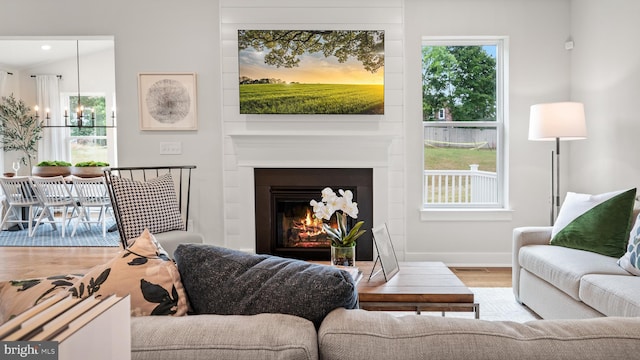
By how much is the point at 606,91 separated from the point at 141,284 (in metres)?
4.03

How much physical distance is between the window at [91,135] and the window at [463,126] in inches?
249

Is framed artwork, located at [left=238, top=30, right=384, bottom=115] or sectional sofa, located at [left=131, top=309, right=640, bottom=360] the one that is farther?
framed artwork, located at [left=238, top=30, right=384, bottom=115]

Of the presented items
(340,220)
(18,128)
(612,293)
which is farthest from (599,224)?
(18,128)

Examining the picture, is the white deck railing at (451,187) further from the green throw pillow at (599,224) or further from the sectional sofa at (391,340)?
the sectional sofa at (391,340)

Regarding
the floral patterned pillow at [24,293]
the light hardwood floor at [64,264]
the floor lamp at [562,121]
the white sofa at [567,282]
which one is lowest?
the light hardwood floor at [64,264]

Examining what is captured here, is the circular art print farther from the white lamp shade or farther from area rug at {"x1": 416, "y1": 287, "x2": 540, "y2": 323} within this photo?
the white lamp shade

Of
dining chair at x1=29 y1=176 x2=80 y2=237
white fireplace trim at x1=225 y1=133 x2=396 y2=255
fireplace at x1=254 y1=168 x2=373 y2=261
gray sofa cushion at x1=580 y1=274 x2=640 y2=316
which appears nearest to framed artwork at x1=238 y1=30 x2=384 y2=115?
white fireplace trim at x1=225 y1=133 x2=396 y2=255

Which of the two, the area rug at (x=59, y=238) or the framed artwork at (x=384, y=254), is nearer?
the framed artwork at (x=384, y=254)

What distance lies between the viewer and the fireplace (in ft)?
14.8

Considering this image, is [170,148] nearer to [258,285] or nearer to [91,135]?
[258,285]

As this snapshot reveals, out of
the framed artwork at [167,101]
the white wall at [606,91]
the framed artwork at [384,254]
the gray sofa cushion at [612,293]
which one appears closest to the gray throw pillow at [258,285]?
the framed artwork at [384,254]

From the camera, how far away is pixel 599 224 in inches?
117

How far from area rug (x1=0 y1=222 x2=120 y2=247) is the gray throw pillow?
4.79m

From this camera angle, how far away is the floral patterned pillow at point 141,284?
1128 millimetres
